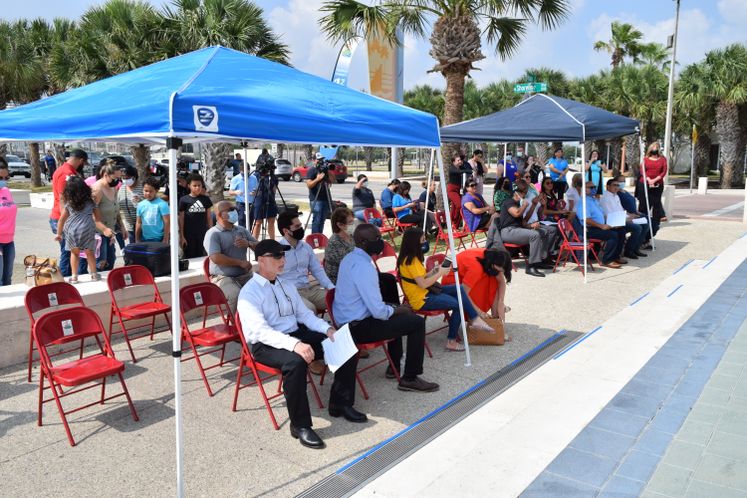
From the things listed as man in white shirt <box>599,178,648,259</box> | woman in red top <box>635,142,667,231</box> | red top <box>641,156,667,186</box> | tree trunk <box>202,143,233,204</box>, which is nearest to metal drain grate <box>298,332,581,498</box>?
man in white shirt <box>599,178,648,259</box>

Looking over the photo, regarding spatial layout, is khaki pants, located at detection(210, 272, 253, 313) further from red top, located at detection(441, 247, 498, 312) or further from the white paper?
red top, located at detection(441, 247, 498, 312)

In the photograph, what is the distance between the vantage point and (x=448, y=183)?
1177 cm

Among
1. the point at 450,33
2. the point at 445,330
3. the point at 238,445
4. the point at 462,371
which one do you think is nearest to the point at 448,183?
the point at 450,33

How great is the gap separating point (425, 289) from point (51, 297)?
3243 millimetres

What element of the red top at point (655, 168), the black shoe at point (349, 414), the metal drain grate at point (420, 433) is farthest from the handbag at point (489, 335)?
the red top at point (655, 168)

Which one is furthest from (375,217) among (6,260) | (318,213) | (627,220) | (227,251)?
(6,260)

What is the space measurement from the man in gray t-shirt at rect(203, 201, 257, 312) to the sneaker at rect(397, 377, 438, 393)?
1841 millimetres

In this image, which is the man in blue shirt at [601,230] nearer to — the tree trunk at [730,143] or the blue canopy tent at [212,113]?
the blue canopy tent at [212,113]

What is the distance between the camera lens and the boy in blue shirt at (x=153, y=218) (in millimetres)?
6789

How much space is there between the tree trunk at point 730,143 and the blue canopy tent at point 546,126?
23188mm

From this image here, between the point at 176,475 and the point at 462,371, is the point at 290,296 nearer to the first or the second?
the point at 176,475

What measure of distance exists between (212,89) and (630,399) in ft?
12.6

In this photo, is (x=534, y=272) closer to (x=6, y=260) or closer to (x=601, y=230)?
(x=601, y=230)

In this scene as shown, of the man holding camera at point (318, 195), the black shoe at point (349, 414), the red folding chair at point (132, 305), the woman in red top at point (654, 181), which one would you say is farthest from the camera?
the woman in red top at point (654, 181)
